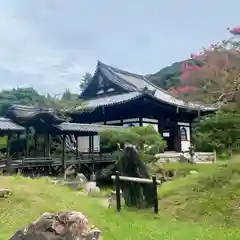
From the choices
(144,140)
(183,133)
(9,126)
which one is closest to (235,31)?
(144,140)

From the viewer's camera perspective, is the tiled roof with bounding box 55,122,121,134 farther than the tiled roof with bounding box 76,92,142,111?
No

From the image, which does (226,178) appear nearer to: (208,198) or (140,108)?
(208,198)

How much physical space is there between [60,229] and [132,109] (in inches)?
924

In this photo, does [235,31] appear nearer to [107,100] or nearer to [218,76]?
[218,76]


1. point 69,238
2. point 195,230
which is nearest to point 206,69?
point 195,230

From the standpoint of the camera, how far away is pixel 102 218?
808 cm

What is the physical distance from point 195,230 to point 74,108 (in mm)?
21805

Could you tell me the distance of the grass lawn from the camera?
21.9 feet

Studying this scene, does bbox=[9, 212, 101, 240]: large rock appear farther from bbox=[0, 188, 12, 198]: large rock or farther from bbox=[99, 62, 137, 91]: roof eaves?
bbox=[99, 62, 137, 91]: roof eaves

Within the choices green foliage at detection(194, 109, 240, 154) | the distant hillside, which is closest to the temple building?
green foliage at detection(194, 109, 240, 154)

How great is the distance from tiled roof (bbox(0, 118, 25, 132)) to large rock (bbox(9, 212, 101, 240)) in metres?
15.3

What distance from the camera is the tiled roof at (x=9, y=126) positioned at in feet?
60.6

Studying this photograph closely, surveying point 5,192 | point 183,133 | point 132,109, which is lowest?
point 5,192

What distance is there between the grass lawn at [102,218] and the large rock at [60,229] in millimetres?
3025
